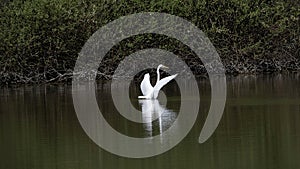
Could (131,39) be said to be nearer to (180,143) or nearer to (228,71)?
(228,71)

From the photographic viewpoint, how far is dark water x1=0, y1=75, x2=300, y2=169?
11.2m

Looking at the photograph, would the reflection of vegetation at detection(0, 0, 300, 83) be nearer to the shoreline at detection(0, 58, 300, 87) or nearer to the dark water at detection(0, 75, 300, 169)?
the shoreline at detection(0, 58, 300, 87)

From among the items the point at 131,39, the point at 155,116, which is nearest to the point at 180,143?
the point at 155,116

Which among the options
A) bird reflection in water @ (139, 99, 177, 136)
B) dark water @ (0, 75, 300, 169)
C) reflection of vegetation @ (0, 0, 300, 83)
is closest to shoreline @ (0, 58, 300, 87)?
reflection of vegetation @ (0, 0, 300, 83)

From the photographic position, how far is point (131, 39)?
26.7m

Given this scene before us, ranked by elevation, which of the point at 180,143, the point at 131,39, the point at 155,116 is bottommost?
the point at 180,143

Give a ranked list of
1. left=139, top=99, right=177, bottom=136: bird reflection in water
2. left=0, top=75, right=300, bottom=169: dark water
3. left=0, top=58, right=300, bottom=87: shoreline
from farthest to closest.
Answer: left=0, top=58, right=300, bottom=87: shoreline, left=139, top=99, right=177, bottom=136: bird reflection in water, left=0, top=75, right=300, bottom=169: dark water

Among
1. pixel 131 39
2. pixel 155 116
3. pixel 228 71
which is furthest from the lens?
pixel 228 71

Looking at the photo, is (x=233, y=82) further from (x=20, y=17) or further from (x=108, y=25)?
(x=20, y=17)

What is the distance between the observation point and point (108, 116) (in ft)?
54.1

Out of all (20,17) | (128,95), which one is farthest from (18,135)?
(20,17)

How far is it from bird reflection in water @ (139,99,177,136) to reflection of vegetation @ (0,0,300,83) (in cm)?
784

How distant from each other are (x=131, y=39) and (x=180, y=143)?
14.3 metres

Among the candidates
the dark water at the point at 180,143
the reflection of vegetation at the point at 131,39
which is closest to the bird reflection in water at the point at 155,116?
the dark water at the point at 180,143
